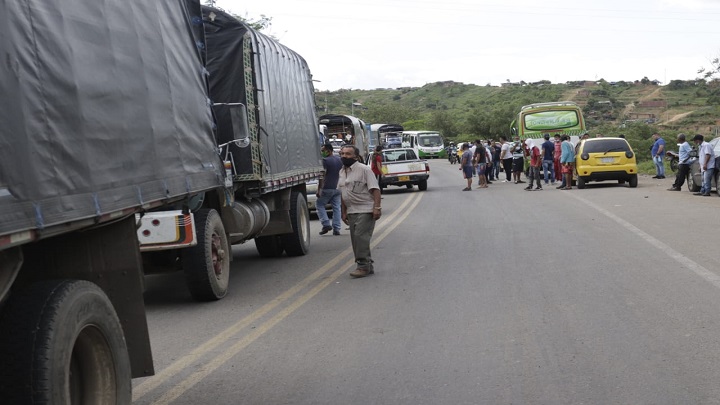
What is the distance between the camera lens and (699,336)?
7.10 metres

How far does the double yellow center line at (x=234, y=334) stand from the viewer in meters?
6.24

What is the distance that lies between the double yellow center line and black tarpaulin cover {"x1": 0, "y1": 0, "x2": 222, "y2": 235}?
4.25ft

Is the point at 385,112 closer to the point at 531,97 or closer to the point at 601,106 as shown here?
the point at 531,97

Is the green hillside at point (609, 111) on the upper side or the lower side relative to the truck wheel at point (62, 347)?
lower

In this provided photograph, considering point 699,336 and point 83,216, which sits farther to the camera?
point 699,336

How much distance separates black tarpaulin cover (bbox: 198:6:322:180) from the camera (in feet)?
38.4

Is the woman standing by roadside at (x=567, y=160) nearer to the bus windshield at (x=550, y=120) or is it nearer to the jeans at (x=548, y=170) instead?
the jeans at (x=548, y=170)

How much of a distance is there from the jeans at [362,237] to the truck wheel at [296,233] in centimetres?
232

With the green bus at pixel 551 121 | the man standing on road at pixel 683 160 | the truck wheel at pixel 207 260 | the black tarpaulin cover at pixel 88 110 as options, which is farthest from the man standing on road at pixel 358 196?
the green bus at pixel 551 121

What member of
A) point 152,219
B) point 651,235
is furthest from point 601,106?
point 152,219

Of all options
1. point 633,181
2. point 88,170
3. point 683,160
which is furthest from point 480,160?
point 88,170

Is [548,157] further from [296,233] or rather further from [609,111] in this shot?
[609,111]

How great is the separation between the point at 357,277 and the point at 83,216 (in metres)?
6.99

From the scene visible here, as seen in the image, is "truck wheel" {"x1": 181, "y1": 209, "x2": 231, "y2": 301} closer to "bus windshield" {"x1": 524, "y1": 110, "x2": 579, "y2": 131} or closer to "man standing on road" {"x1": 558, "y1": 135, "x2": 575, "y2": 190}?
"man standing on road" {"x1": 558, "y1": 135, "x2": 575, "y2": 190}
